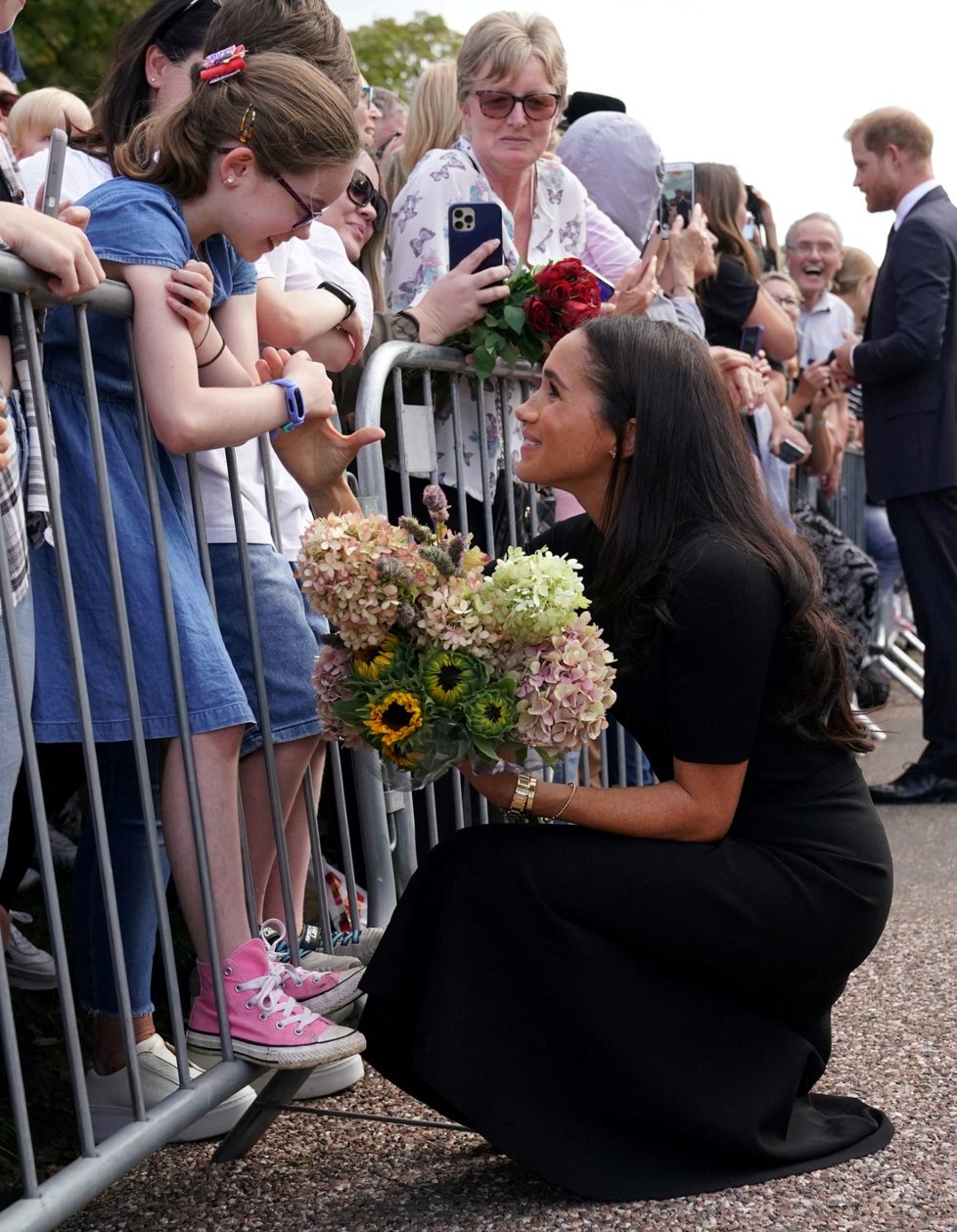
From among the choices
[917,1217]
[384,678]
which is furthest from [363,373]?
[917,1217]

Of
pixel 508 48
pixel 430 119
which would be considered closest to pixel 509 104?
pixel 508 48

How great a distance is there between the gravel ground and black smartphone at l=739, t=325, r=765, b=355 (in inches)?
132

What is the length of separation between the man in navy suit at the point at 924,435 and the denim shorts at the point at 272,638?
4.10 meters

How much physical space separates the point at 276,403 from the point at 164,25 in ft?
3.75

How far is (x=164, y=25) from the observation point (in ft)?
11.6

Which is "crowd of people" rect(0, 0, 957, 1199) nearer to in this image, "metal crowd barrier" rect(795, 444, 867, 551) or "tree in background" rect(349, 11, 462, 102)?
"metal crowd barrier" rect(795, 444, 867, 551)

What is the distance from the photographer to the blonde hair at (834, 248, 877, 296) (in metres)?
10.4

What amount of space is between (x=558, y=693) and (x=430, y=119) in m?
3.11

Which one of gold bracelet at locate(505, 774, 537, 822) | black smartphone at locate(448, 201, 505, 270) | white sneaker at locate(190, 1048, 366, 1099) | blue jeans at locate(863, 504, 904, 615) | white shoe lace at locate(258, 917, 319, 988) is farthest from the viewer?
blue jeans at locate(863, 504, 904, 615)

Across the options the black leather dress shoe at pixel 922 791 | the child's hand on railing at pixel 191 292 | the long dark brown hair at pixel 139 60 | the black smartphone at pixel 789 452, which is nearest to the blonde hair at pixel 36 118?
the long dark brown hair at pixel 139 60

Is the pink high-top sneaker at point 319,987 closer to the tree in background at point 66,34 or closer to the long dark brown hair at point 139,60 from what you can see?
the long dark brown hair at point 139,60

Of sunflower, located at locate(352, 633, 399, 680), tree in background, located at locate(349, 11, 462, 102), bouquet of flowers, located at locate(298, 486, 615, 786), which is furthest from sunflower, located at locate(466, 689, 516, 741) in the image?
tree in background, located at locate(349, 11, 462, 102)

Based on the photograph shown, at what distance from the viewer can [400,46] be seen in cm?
2700

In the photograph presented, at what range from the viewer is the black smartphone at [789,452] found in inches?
282
